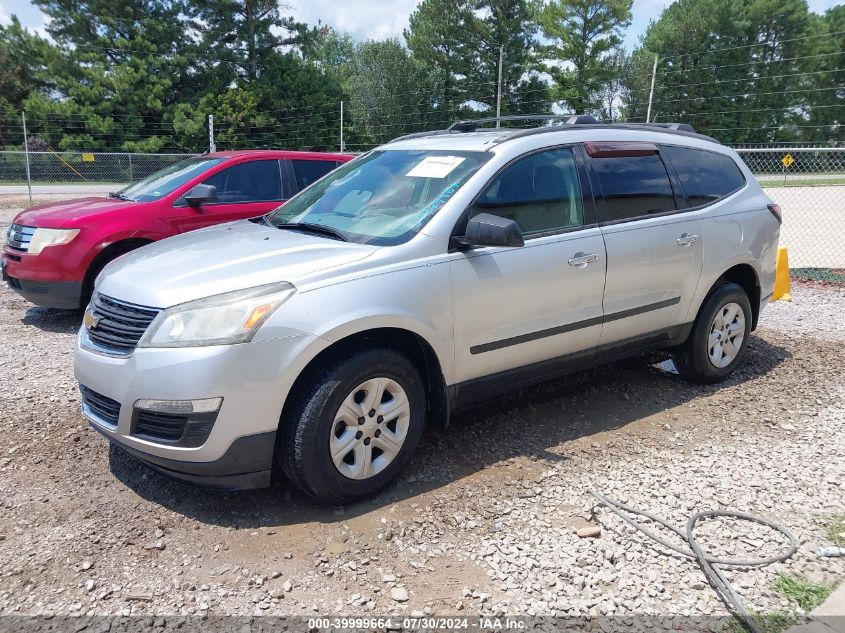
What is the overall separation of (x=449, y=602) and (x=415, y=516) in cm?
65

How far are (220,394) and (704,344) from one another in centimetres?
370

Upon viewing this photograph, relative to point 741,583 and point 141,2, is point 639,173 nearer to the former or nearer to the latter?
point 741,583

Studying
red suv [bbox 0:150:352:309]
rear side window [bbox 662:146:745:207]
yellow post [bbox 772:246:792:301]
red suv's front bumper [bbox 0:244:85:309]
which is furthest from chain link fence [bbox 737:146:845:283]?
red suv's front bumper [bbox 0:244:85:309]

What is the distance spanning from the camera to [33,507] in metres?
3.35

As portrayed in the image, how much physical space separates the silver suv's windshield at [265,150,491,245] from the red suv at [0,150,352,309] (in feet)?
9.09

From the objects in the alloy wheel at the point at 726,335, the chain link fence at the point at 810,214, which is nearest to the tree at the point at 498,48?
the chain link fence at the point at 810,214

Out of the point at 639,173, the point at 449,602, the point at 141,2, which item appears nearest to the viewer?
the point at 449,602

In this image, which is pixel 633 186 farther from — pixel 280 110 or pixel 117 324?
pixel 280 110

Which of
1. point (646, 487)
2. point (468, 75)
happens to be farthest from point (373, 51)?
point (646, 487)

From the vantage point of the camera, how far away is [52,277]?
632 cm

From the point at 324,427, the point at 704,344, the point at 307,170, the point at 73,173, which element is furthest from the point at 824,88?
the point at 324,427

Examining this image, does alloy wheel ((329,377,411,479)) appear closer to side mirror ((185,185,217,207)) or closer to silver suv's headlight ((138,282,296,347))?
silver suv's headlight ((138,282,296,347))

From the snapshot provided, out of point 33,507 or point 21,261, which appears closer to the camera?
point 33,507

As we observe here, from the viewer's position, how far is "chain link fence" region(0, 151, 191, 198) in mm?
21984
